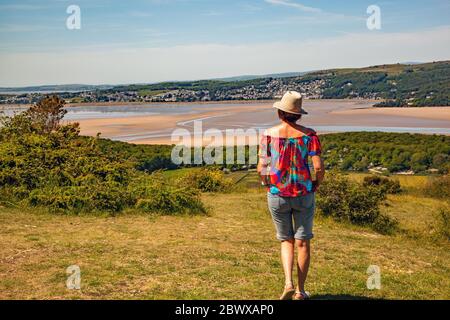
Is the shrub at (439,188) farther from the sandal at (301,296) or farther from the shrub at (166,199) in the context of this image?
the sandal at (301,296)

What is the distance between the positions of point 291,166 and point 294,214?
0.57 meters

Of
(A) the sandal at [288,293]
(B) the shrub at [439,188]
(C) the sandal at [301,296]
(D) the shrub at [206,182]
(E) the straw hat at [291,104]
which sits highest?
(E) the straw hat at [291,104]

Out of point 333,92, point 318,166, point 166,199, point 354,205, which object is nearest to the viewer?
point 318,166

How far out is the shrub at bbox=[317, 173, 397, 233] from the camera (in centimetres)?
1409

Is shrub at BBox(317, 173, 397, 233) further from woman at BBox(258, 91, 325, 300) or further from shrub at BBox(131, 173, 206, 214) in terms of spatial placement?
woman at BBox(258, 91, 325, 300)

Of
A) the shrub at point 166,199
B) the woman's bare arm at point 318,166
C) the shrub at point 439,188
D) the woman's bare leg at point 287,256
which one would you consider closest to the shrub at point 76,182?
the shrub at point 166,199

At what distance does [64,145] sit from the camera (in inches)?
614

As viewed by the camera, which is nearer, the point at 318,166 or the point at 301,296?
the point at 318,166

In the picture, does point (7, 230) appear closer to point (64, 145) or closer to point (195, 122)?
point (64, 145)

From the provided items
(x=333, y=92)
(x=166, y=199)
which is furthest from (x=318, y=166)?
(x=333, y=92)

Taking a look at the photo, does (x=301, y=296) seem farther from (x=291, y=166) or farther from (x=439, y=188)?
(x=439, y=188)

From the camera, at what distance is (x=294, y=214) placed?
5.39m

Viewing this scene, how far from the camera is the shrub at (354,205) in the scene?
46.2 ft
